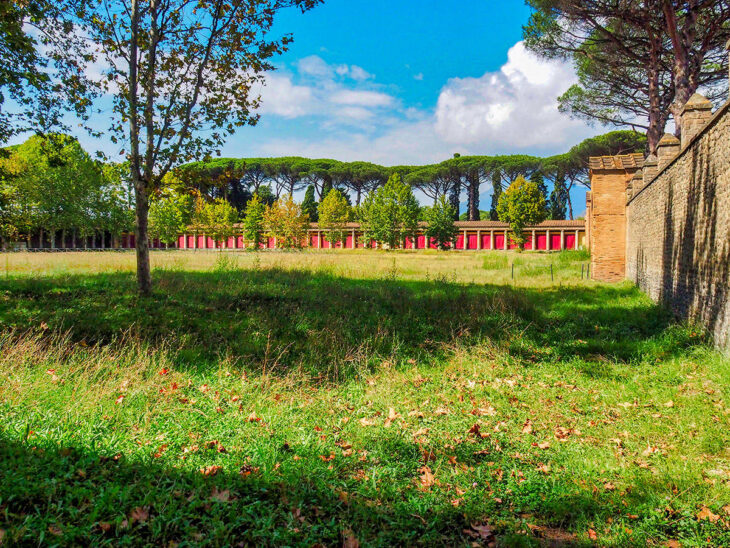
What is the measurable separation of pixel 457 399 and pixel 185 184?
8.51 meters

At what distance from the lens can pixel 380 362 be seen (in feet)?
23.8

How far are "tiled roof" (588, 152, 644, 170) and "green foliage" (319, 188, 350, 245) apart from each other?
133ft

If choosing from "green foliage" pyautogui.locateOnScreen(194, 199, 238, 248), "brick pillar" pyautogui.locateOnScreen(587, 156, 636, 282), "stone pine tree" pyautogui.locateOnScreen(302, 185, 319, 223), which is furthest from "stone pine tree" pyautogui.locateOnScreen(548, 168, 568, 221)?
"brick pillar" pyautogui.locateOnScreen(587, 156, 636, 282)

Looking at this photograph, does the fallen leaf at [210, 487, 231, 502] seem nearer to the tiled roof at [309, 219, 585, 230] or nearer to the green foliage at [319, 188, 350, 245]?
the green foliage at [319, 188, 350, 245]

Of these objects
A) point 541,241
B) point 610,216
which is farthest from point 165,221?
point 541,241

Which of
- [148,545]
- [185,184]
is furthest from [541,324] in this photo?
[185,184]

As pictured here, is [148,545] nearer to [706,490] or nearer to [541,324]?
[706,490]

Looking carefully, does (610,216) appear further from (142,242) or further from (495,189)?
(495,189)

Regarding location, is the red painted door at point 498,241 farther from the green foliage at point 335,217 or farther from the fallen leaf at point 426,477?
the fallen leaf at point 426,477

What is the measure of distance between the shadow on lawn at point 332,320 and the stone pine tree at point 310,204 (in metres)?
54.5

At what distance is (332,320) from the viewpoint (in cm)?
934

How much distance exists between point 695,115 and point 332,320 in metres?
8.00

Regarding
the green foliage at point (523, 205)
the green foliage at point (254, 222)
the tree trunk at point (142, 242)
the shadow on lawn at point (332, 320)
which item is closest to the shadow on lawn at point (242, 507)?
the shadow on lawn at point (332, 320)

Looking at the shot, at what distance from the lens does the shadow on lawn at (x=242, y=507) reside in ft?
8.96
